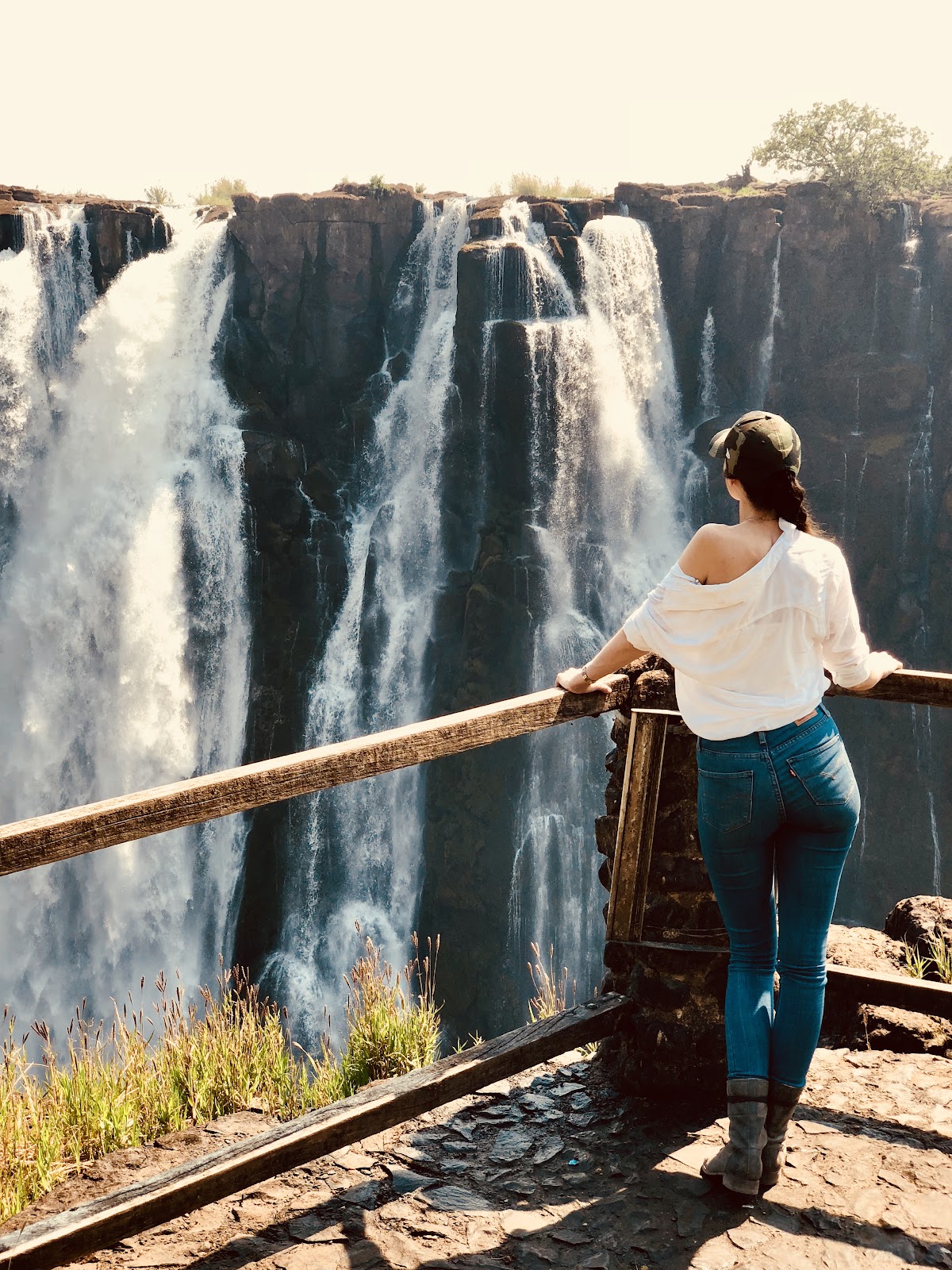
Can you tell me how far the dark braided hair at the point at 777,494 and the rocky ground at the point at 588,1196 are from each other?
1.53 metres

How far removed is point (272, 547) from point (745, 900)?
691 inches

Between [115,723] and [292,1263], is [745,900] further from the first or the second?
[115,723]

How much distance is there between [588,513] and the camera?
2002cm

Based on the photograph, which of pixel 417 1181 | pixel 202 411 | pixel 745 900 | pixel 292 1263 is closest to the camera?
pixel 292 1263

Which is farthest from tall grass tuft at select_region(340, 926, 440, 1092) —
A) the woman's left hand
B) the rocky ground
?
the woman's left hand

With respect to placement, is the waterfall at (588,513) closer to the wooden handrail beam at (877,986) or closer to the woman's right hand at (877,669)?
the wooden handrail beam at (877,986)

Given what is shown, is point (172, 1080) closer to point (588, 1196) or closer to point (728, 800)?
point (588, 1196)

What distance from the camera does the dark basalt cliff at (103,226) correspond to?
739 inches

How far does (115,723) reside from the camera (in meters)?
18.4

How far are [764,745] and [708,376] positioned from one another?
19769 mm

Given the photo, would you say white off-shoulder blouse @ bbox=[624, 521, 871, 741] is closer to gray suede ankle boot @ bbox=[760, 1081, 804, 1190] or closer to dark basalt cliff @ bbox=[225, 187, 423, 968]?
gray suede ankle boot @ bbox=[760, 1081, 804, 1190]

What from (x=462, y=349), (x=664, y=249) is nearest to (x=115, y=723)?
(x=462, y=349)

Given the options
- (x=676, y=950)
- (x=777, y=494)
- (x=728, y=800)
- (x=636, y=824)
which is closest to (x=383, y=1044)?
(x=676, y=950)

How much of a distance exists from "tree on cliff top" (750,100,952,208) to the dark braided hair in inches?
813
